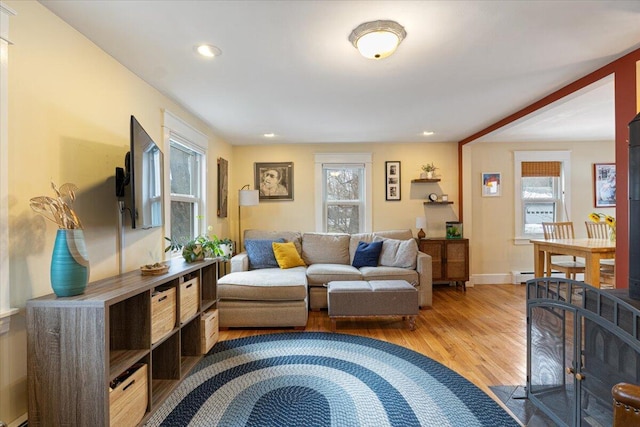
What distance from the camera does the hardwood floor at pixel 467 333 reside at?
7.67 ft

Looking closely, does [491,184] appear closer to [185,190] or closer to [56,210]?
[185,190]

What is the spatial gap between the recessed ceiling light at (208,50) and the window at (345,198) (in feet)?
9.77

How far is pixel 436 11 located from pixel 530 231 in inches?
181

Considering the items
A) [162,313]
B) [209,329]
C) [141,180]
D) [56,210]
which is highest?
[141,180]

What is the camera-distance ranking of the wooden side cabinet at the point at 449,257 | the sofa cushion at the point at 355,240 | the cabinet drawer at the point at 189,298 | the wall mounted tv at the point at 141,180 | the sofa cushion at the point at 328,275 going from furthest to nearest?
the wooden side cabinet at the point at 449,257, the sofa cushion at the point at 355,240, the sofa cushion at the point at 328,275, the cabinet drawer at the point at 189,298, the wall mounted tv at the point at 141,180

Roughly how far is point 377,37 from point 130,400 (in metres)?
2.42

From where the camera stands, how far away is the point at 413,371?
89.4 inches

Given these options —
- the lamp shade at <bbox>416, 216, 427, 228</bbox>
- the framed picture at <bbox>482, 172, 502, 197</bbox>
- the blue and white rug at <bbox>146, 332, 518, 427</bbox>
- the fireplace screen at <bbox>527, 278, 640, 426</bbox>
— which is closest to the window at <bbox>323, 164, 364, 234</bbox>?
the lamp shade at <bbox>416, 216, 427, 228</bbox>

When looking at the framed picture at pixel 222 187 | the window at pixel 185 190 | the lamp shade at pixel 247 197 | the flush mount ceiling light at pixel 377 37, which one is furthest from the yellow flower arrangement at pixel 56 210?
the lamp shade at pixel 247 197

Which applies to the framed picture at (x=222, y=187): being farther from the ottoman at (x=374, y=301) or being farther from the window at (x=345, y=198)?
the ottoman at (x=374, y=301)

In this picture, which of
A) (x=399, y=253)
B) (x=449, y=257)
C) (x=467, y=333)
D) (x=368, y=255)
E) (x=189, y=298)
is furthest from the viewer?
(x=449, y=257)

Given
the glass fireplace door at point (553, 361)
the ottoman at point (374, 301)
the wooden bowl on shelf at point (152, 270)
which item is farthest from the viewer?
the ottoman at point (374, 301)

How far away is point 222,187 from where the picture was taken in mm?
4309

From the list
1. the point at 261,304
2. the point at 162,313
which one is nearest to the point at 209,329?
the point at 261,304
